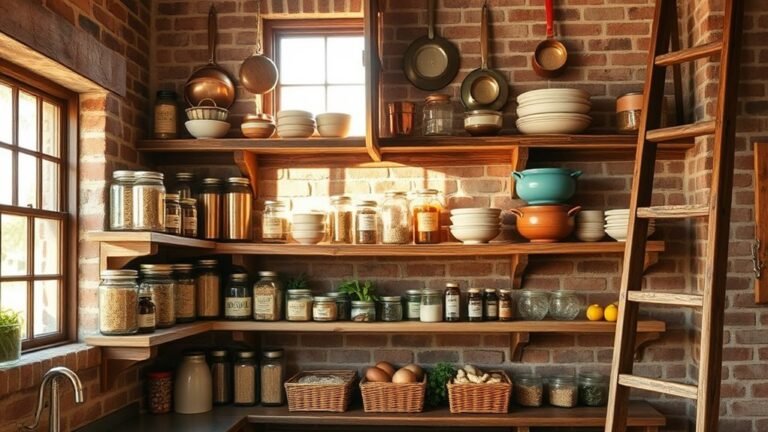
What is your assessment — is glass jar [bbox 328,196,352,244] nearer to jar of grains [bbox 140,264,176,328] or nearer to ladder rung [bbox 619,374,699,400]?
jar of grains [bbox 140,264,176,328]

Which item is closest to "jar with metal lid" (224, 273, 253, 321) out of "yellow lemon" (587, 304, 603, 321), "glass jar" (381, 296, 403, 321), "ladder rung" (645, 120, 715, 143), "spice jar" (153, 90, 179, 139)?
"glass jar" (381, 296, 403, 321)

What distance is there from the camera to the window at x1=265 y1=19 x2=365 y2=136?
3.30m

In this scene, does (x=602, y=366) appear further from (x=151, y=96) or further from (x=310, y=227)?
(x=151, y=96)

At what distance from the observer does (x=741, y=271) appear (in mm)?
2887

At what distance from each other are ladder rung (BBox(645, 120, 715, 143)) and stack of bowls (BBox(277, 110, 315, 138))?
1364mm

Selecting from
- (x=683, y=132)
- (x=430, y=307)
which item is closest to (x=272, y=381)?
(x=430, y=307)

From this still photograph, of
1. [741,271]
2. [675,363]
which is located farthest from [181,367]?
[741,271]

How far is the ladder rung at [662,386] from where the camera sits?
223 cm

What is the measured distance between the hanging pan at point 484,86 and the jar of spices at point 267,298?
1.14 metres

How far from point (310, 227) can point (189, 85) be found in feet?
2.79

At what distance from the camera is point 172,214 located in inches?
111

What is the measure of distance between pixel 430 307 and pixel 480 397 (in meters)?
0.42

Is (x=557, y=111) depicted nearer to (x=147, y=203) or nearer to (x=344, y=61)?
(x=344, y=61)

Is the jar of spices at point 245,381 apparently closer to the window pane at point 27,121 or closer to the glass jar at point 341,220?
the glass jar at point 341,220
